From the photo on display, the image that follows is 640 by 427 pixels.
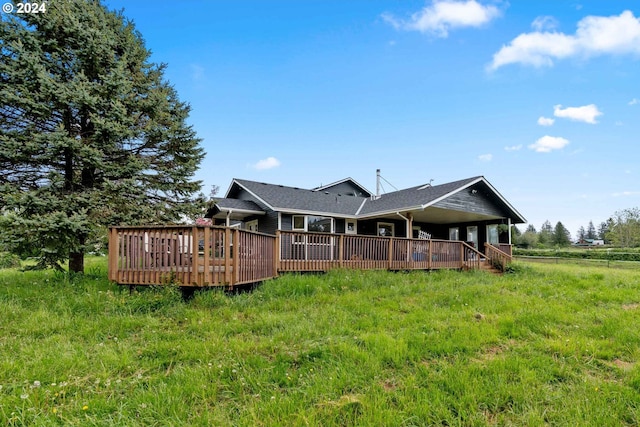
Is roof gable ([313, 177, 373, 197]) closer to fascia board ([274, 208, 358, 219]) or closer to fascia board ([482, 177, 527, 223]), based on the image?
fascia board ([274, 208, 358, 219])

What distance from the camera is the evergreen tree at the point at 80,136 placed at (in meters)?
7.52

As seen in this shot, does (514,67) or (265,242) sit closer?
(265,242)

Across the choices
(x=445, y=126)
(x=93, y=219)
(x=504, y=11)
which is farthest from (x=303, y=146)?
(x=93, y=219)

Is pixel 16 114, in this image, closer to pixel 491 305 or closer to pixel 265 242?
pixel 265 242

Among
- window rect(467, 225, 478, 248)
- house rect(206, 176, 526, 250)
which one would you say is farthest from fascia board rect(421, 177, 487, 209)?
window rect(467, 225, 478, 248)

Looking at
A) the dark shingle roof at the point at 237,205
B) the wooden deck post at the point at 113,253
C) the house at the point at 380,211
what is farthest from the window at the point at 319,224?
the wooden deck post at the point at 113,253

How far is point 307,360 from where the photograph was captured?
3.80 metres

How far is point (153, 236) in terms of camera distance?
238 inches

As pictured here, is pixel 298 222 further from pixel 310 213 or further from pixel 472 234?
pixel 472 234

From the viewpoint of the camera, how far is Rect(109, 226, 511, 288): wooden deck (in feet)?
19.5

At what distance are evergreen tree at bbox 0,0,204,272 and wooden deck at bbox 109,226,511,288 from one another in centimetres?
226

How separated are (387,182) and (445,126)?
5.90 m

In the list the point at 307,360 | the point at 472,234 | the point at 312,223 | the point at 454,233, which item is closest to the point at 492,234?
the point at 472,234

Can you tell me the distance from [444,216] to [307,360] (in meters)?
14.0
